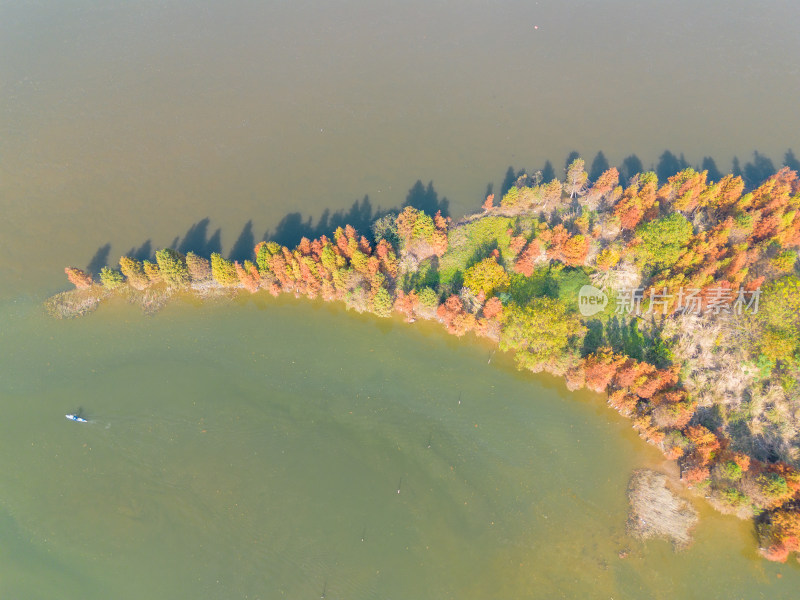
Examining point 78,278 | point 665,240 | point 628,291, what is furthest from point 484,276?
point 78,278

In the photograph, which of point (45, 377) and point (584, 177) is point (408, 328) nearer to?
point (584, 177)

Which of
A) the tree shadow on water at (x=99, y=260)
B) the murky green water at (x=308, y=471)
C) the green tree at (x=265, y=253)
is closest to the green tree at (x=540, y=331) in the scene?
the murky green water at (x=308, y=471)

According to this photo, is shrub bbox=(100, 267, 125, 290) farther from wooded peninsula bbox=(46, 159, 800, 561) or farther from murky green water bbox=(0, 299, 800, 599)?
murky green water bbox=(0, 299, 800, 599)

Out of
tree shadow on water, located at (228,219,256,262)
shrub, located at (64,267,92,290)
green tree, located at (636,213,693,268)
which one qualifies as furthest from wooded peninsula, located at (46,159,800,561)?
tree shadow on water, located at (228,219,256,262)

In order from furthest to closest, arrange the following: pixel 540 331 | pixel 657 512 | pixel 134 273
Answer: pixel 134 273 < pixel 540 331 < pixel 657 512

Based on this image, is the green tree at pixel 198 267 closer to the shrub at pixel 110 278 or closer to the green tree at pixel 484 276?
the shrub at pixel 110 278

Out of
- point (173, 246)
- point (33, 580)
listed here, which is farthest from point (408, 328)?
point (33, 580)

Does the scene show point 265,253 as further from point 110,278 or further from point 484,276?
point 484,276

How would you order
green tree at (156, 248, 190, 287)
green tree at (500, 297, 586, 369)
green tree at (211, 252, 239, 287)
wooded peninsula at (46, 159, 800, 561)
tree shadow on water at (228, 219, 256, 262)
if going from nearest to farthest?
wooded peninsula at (46, 159, 800, 561)
green tree at (500, 297, 586, 369)
green tree at (211, 252, 239, 287)
green tree at (156, 248, 190, 287)
tree shadow on water at (228, 219, 256, 262)
